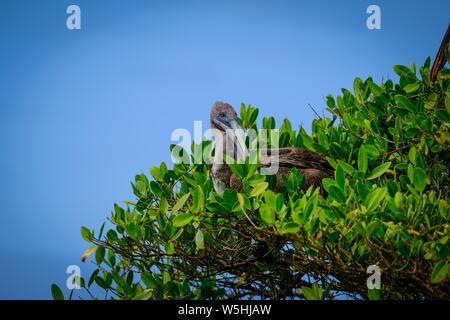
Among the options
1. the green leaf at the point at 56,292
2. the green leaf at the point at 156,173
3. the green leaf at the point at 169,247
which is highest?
the green leaf at the point at 156,173

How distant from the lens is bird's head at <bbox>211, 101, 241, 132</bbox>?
4.34m

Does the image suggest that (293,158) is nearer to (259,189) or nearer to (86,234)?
(259,189)

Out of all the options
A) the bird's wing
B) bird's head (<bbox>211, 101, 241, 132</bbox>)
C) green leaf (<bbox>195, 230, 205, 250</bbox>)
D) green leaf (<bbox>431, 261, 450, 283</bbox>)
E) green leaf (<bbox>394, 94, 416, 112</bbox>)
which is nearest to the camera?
green leaf (<bbox>431, 261, 450, 283</bbox>)

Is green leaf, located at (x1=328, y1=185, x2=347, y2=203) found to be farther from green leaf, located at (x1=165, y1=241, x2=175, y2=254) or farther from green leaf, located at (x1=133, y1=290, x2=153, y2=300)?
green leaf, located at (x1=133, y1=290, x2=153, y2=300)

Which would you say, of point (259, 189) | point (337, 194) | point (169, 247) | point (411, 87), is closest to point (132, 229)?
point (169, 247)

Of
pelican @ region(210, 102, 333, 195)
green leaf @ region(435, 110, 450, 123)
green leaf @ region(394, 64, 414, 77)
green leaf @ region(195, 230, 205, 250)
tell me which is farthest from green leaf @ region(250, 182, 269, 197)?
green leaf @ region(394, 64, 414, 77)

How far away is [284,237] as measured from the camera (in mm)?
2557

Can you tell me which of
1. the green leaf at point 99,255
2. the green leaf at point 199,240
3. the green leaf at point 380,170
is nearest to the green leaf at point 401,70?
the green leaf at point 380,170

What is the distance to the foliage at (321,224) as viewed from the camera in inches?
95.4

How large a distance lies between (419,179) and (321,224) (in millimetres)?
519

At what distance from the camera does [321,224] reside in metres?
2.48

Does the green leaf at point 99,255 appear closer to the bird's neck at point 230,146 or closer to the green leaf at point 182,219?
the green leaf at point 182,219

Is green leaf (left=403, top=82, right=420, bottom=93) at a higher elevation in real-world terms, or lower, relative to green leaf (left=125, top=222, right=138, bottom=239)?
higher
